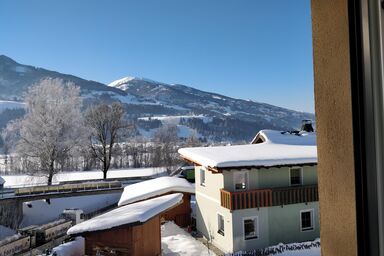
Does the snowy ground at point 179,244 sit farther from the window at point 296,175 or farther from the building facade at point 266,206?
the window at point 296,175

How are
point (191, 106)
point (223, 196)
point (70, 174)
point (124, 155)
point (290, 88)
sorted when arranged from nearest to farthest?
1. point (290, 88)
2. point (223, 196)
3. point (70, 174)
4. point (124, 155)
5. point (191, 106)

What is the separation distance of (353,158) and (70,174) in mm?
17803

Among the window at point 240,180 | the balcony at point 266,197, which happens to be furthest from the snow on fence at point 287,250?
the window at point 240,180

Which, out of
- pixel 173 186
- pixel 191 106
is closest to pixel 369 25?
pixel 173 186

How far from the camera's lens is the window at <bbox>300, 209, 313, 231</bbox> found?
271 inches

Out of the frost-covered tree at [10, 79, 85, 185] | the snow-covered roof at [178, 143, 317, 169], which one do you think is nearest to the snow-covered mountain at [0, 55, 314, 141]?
the frost-covered tree at [10, 79, 85, 185]

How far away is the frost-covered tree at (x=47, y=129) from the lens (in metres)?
13.8

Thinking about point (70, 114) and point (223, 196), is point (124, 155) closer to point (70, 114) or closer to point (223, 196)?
point (70, 114)

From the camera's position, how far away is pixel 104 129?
1719cm

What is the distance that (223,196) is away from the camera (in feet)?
22.0

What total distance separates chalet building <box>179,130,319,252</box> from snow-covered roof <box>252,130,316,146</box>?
3.23ft

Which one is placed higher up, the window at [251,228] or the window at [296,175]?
the window at [296,175]

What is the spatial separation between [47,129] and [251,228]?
10050 mm

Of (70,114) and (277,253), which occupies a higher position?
(70,114)
